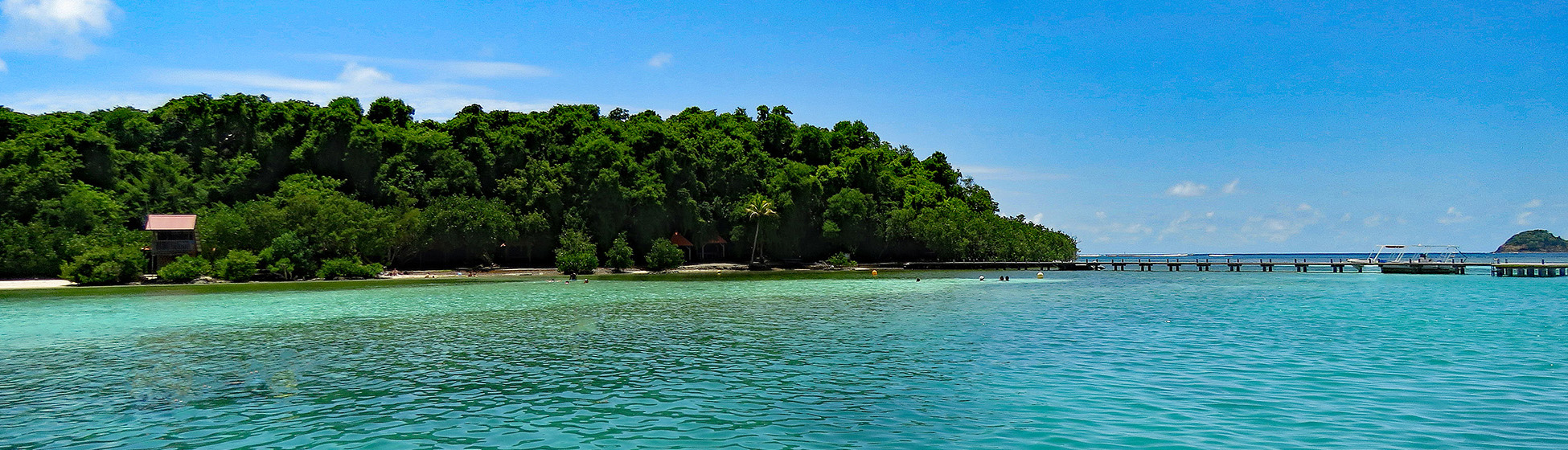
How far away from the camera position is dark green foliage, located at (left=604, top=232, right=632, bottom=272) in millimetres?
73500

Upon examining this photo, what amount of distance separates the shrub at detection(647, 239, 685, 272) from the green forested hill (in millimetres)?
3002

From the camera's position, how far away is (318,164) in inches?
2876

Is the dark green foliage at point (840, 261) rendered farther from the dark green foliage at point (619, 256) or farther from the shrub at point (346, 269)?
the shrub at point (346, 269)

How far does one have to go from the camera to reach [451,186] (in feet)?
243

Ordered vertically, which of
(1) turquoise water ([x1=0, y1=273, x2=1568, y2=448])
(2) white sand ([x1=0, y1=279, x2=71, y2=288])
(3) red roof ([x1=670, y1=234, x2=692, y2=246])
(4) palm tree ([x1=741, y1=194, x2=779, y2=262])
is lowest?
(1) turquoise water ([x1=0, y1=273, x2=1568, y2=448])

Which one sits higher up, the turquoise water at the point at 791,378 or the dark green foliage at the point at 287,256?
the dark green foliage at the point at 287,256

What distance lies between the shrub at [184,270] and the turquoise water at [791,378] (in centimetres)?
2342

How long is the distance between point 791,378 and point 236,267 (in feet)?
174

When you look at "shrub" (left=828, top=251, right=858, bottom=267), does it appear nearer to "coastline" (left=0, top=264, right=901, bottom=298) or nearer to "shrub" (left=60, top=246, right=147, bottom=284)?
"coastline" (left=0, top=264, right=901, bottom=298)

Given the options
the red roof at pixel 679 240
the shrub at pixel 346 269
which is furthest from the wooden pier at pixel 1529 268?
the shrub at pixel 346 269

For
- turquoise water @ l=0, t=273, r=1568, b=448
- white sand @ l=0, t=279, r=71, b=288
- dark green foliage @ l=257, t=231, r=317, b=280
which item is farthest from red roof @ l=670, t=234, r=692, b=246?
turquoise water @ l=0, t=273, r=1568, b=448

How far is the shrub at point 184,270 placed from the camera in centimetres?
5647

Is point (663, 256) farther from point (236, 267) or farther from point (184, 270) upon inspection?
point (184, 270)

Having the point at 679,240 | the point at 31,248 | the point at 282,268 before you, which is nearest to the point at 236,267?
the point at 282,268
